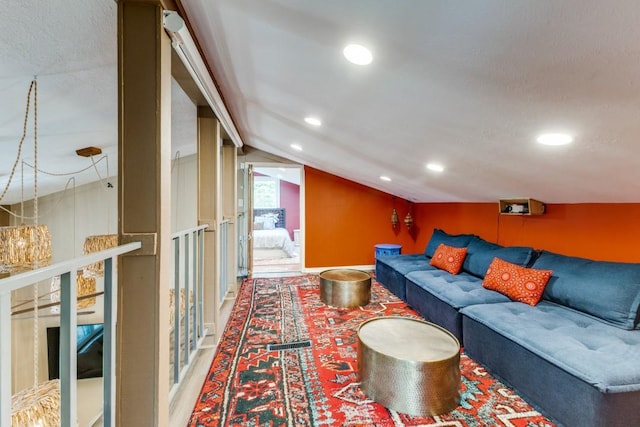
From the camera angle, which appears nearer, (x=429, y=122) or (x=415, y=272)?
(x=429, y=122)

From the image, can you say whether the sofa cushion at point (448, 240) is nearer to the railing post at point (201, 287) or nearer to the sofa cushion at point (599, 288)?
the sofa cushion at point (599, 288)

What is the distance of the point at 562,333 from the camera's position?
1.92m

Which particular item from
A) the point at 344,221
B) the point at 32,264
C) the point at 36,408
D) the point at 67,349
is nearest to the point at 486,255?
the point at 344,221

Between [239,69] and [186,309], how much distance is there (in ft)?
5.36

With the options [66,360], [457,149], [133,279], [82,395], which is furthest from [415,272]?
[82,395]

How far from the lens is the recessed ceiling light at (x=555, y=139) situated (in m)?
1.64

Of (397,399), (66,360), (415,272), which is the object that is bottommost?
(397,399)

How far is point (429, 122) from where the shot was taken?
2010 millimetres

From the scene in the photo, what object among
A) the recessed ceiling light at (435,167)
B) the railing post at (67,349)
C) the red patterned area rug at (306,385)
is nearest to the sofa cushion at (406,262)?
the red patterned area rug at (306,385)

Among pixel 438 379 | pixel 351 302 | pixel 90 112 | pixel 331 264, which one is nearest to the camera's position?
pixel 438 379

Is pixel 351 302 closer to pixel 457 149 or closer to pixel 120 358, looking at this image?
pixel 457 149

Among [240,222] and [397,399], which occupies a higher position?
[240,222]

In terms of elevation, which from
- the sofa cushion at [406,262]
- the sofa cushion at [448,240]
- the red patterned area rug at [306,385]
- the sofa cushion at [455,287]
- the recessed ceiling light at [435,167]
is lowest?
the red patterned area rug at [306,385]

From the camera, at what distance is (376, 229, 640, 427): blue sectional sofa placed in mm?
1499
